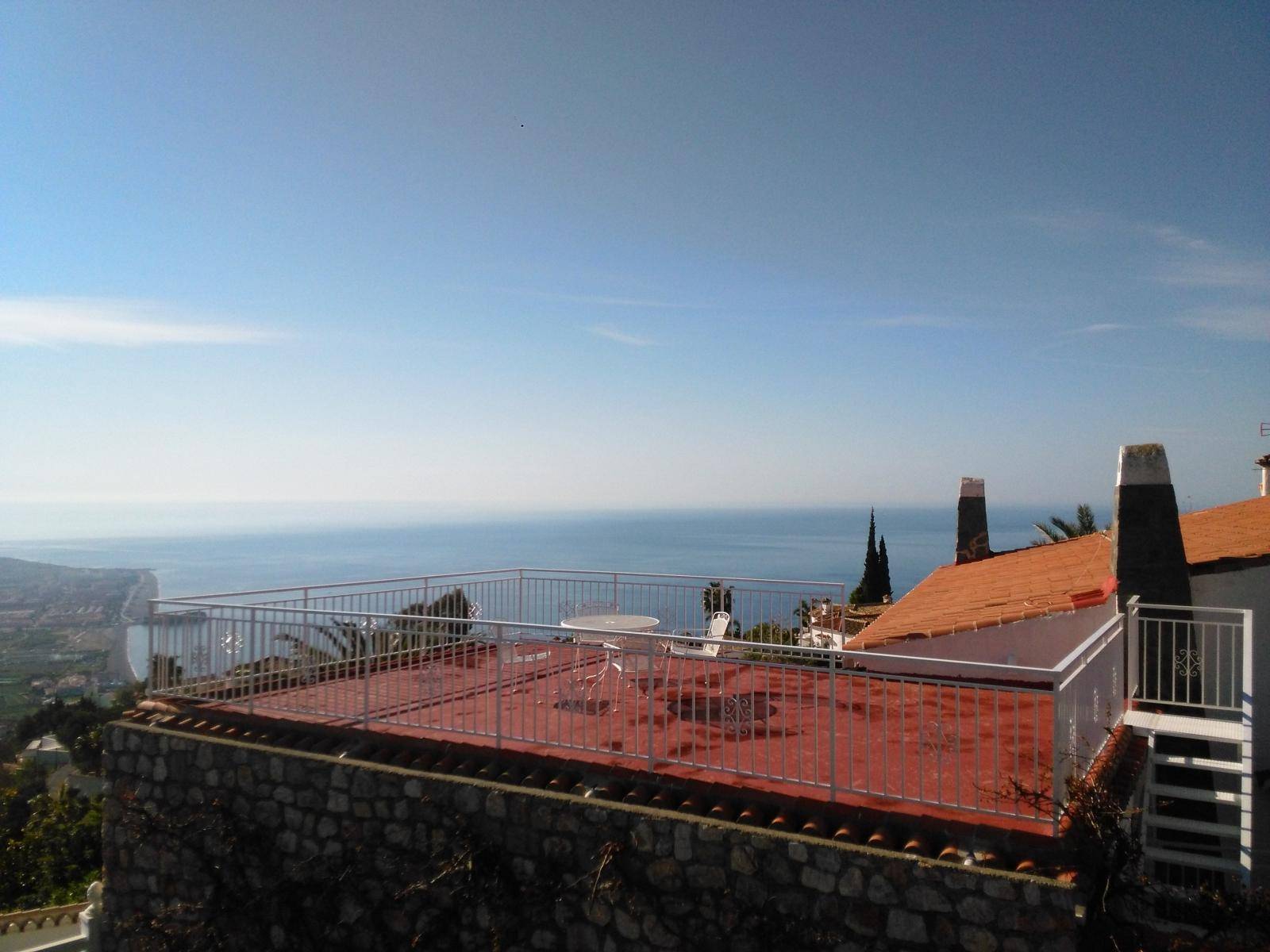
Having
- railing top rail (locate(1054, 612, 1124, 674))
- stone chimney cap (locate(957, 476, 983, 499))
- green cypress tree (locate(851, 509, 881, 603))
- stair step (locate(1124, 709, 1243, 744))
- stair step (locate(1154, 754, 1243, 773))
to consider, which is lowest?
green cypress tree (locate(851, 509, 881, 603))

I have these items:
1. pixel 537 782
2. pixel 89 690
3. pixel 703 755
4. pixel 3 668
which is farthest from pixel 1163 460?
pixel 3 668

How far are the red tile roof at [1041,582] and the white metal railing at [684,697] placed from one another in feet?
2.42

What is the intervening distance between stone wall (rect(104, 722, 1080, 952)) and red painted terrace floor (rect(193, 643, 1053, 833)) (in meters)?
0.39

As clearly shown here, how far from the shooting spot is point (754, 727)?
665 centimetres

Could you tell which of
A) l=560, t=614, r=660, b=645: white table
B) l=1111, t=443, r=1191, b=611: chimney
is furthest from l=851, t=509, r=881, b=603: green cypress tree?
l=560, t=614, r=660, b=645: white table

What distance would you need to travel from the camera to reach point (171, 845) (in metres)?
7.21

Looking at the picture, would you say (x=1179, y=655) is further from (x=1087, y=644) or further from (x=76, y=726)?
(x=76, y=726)

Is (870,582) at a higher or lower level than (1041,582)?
lower

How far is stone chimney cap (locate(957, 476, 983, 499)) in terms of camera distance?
48.3 feet

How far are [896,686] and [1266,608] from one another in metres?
3.70

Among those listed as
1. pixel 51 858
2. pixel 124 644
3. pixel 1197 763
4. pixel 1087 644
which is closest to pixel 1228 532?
pixel 1197 763

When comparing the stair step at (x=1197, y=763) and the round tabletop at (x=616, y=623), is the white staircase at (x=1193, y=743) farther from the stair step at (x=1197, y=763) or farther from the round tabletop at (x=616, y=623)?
the round tabletop at (x=616, y=623)

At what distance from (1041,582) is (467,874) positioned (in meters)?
8.20

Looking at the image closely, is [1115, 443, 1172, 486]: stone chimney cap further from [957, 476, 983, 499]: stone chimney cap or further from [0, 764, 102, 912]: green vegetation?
[0, 764, 102, 912]: green vegetation
